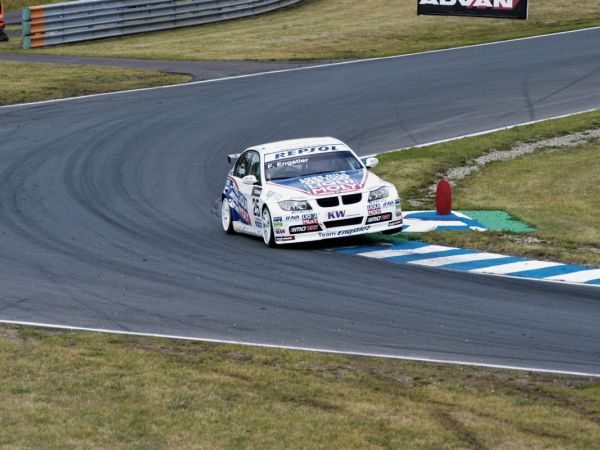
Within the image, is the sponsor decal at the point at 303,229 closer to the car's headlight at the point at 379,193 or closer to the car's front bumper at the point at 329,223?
the car's front bumper at the point at 329,223

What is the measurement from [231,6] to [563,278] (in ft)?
111

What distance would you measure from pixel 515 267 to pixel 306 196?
3.49m

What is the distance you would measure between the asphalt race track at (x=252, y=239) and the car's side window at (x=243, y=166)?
38.1 inches

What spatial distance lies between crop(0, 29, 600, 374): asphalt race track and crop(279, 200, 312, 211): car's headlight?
26.3 inches

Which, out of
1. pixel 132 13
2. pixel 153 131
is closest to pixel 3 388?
pixel 153 131

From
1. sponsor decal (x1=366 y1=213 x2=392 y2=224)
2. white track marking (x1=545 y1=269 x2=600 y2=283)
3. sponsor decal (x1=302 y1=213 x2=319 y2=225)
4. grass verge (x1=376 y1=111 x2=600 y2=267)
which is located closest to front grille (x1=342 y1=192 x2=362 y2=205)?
sponsor decal (x1=366 y1=213 x2=392 y2=224)

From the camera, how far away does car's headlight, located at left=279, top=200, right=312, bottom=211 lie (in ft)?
62.1

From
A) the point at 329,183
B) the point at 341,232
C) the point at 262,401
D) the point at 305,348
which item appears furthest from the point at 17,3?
the point at 262,401

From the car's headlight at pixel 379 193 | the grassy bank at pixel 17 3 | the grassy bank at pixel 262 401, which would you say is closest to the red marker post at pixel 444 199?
the car's headlight at pixel 379 193

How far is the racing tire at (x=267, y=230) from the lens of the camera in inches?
754

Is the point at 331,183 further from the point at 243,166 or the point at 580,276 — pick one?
the point at 580,276

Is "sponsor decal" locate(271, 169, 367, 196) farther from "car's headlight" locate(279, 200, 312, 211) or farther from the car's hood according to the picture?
"car's headlight" locate(279, 200, 312, 211)

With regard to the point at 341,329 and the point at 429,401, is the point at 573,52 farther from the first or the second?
the point at 429,401

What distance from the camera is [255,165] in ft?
67.5
